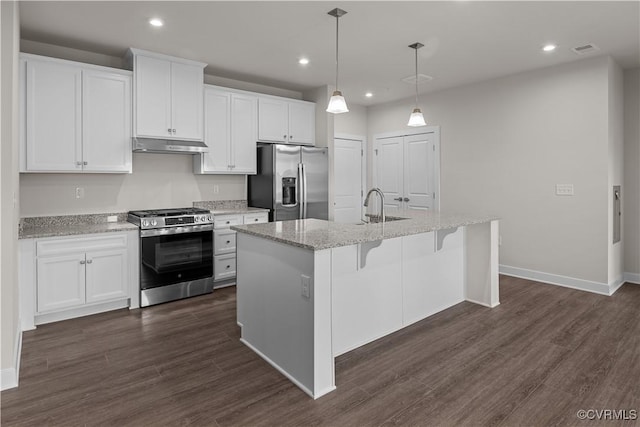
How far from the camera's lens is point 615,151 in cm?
437

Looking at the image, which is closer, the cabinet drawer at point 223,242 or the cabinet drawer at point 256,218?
the cabinet drawer at point 223,242

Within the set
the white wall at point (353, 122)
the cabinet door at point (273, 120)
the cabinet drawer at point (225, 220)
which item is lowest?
the cabinet drawer at point (225, 220)

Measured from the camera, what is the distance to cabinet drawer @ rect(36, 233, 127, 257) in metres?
3.32

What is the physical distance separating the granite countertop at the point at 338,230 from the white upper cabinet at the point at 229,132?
1.97 meters

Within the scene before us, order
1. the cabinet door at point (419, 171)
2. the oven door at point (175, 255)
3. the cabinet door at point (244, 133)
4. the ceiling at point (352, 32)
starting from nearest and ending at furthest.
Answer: the ceiling at point (352, 32)
the oven door at point (175, 255)
the cabinet door at point (244, 133)
the cabinet door at point (419, 171)

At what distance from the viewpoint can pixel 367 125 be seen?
7.02 m

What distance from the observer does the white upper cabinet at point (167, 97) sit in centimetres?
399

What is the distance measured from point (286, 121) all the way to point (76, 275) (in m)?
3.18

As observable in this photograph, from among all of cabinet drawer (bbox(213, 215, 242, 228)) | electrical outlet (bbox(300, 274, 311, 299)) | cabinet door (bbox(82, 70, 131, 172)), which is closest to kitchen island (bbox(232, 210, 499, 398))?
electrical outlet (bbox(300, 274, 311, 299))

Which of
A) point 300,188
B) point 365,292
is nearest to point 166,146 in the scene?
point 300,188

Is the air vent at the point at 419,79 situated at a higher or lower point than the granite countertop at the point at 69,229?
higher

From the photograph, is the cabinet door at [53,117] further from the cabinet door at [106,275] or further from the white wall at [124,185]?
the cabinet door at [106,275]

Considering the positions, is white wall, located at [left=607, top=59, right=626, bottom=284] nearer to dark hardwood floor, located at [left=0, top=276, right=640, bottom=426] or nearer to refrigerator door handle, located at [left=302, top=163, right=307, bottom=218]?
dark hardwood floor, located at [left=0, top=276, right=640, bottom=426]

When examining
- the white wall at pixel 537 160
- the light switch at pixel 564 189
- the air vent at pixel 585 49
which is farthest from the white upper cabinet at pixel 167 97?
the light switch at pixel 564 189
